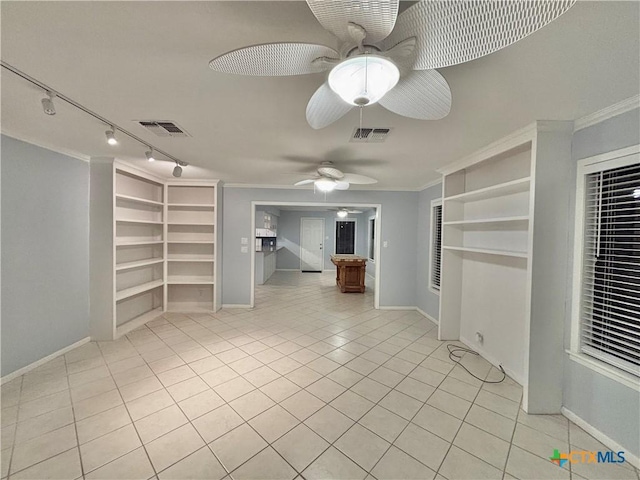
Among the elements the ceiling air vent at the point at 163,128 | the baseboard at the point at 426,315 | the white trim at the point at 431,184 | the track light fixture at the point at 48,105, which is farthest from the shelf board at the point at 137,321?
the white trim at the point at 431,184

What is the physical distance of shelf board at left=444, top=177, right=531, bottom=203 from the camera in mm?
2236

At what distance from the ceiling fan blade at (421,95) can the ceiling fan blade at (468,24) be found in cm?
12

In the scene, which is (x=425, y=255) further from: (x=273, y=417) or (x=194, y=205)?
(x=194, y=205)

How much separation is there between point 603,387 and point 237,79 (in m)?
3.26

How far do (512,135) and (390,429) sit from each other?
2.68m

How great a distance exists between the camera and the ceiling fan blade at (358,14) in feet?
2.42

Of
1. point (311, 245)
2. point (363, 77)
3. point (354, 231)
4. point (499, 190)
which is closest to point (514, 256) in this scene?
point (499, 190)

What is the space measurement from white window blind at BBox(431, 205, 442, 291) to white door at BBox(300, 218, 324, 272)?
5797 millimetres

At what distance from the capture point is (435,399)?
2.23 metres

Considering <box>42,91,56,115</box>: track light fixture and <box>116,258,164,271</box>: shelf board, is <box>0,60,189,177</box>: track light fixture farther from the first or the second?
<box>116,258,164,271</box>: shelf board

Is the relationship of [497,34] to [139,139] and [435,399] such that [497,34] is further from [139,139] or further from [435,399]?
[139,139]

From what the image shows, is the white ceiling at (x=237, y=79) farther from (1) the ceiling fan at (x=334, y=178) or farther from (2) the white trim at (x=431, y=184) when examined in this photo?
(2) the white trim at (x=431, y=184)

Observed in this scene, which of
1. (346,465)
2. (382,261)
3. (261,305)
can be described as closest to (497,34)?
(346,465)

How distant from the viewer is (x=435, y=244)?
14.3 ft
